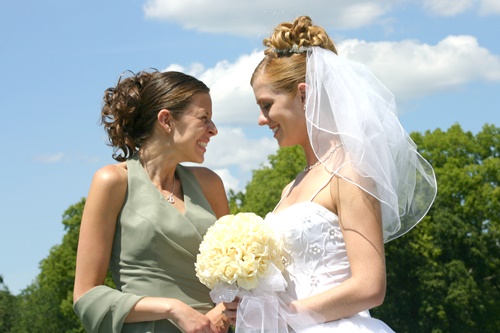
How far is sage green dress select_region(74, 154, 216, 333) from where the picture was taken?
718 centimetres

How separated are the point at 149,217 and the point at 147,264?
1.29 ft

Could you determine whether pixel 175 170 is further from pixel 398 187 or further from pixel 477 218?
pixel 477 218

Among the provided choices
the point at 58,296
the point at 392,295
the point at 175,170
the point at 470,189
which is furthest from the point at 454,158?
the point at 175,170

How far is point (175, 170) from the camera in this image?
316 inches

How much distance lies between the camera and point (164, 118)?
25.0ft

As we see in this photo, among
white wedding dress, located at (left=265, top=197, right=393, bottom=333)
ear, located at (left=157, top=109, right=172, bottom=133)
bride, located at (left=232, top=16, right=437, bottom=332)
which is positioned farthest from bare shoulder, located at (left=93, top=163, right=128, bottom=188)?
white wedding dress, located at (left=265, top=197, right=393, bottom=333)

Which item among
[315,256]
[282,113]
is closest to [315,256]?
[315,256]

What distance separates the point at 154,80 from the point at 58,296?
2243 inches

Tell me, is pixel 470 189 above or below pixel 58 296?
above

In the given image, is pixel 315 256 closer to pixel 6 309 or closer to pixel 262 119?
pixel 262 119

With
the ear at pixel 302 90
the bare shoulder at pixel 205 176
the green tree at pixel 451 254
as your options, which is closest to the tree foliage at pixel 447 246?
the green tree at pixel 451 254

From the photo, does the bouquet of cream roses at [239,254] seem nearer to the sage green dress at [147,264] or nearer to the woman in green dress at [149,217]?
the woman in green dress at [149,217]

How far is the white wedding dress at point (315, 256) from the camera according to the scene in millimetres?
6543

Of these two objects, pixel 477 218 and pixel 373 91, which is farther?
pixel 477 218
